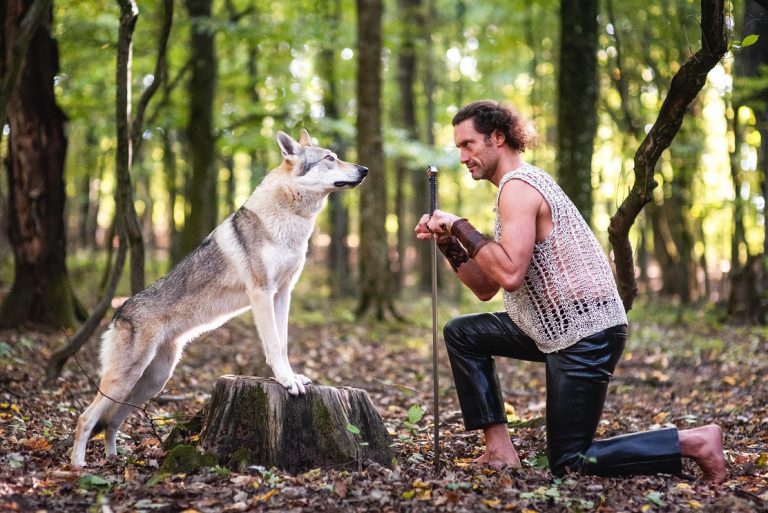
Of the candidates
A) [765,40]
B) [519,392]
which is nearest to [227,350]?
[519,392]

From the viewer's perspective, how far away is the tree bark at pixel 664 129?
4.46 meters

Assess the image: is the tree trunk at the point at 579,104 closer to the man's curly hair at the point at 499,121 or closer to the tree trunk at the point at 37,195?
the man's curly hair at the point at 499,121

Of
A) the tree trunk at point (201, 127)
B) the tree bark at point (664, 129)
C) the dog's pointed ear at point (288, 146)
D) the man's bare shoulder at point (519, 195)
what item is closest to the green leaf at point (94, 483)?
the dog's pointed ear at point (288, 146)

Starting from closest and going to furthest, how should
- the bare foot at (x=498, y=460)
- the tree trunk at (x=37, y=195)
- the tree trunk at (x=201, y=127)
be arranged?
the bare foot at (x=498, y=460), the tree trunk at (x=37, y=195), the tree trunk at (x=201, y=127)

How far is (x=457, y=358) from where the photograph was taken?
15.6ft

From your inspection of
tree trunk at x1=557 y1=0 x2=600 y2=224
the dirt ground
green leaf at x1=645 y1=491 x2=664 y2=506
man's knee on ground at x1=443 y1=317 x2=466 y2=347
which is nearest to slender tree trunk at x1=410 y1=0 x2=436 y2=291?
the dirt ground

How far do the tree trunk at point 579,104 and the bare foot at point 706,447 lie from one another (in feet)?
17.7

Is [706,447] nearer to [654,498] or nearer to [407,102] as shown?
[654,498]

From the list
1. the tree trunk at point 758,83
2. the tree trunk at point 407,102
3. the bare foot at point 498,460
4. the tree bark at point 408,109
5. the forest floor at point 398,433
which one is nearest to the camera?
the forest floor at point 398,433

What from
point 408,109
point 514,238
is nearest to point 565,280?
point 514,238

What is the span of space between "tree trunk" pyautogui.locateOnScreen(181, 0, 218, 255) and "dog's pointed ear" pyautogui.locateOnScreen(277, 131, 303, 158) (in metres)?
8.41

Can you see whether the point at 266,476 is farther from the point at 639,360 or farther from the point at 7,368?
the point at 639,360

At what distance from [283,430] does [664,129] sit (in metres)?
3.48

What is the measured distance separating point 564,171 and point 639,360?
293 cm
